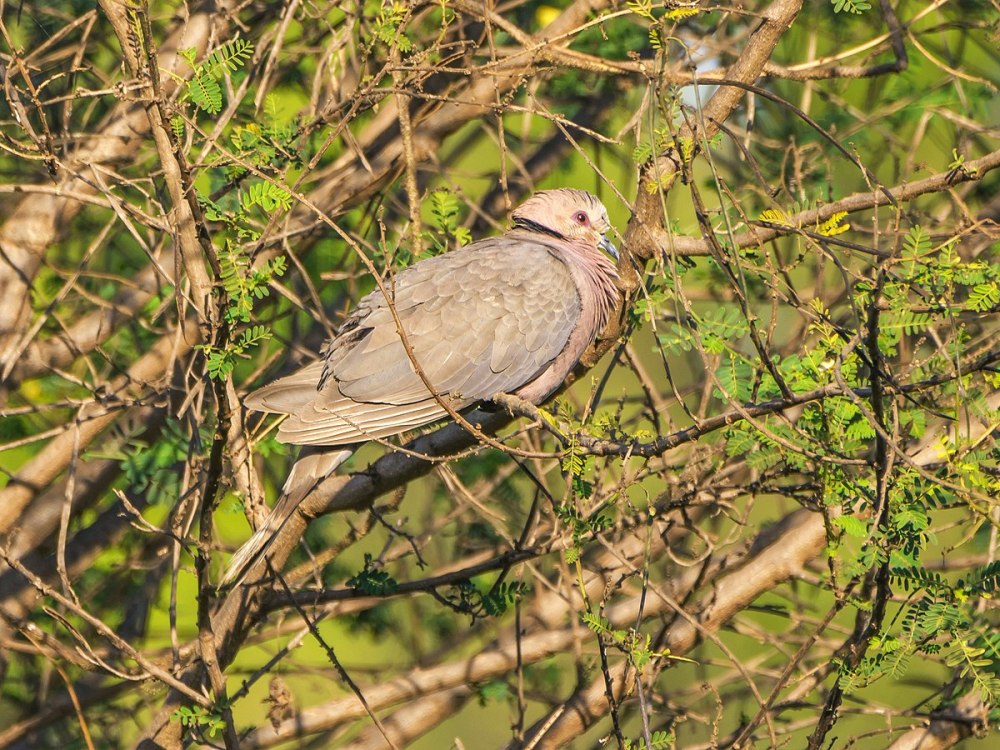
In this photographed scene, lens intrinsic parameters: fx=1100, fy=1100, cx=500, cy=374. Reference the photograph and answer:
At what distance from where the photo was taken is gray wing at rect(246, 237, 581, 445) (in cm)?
475

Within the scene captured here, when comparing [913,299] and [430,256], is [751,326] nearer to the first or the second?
[913,299]

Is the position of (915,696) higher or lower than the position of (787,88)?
lower

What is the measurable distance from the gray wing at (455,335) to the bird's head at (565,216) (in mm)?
492

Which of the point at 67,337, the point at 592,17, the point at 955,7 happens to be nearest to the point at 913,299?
the point at 592,17

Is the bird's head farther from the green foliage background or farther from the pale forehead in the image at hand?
the green foliage background

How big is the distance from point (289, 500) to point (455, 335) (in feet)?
3.39

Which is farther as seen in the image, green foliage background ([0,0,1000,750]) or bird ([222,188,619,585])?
bird ([222,188,619,585])

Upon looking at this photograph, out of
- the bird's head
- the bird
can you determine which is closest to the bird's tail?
the bird

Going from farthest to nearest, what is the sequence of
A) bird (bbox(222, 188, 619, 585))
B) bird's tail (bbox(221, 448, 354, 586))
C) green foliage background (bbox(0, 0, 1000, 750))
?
bird (bbox(222, 188, 619, 585)) → bird's tail (bbox(221, 448, 354, 586)) → green foliage background (bbox(0, 0, 1000, 750))

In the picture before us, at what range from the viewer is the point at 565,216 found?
17.6 ft

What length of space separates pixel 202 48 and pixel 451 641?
3580 millimetres

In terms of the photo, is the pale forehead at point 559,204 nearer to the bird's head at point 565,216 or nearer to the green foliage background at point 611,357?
the bird's head at point 565,216

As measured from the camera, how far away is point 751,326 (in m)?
2.88

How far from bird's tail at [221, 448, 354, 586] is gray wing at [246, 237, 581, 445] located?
253 millimetres
